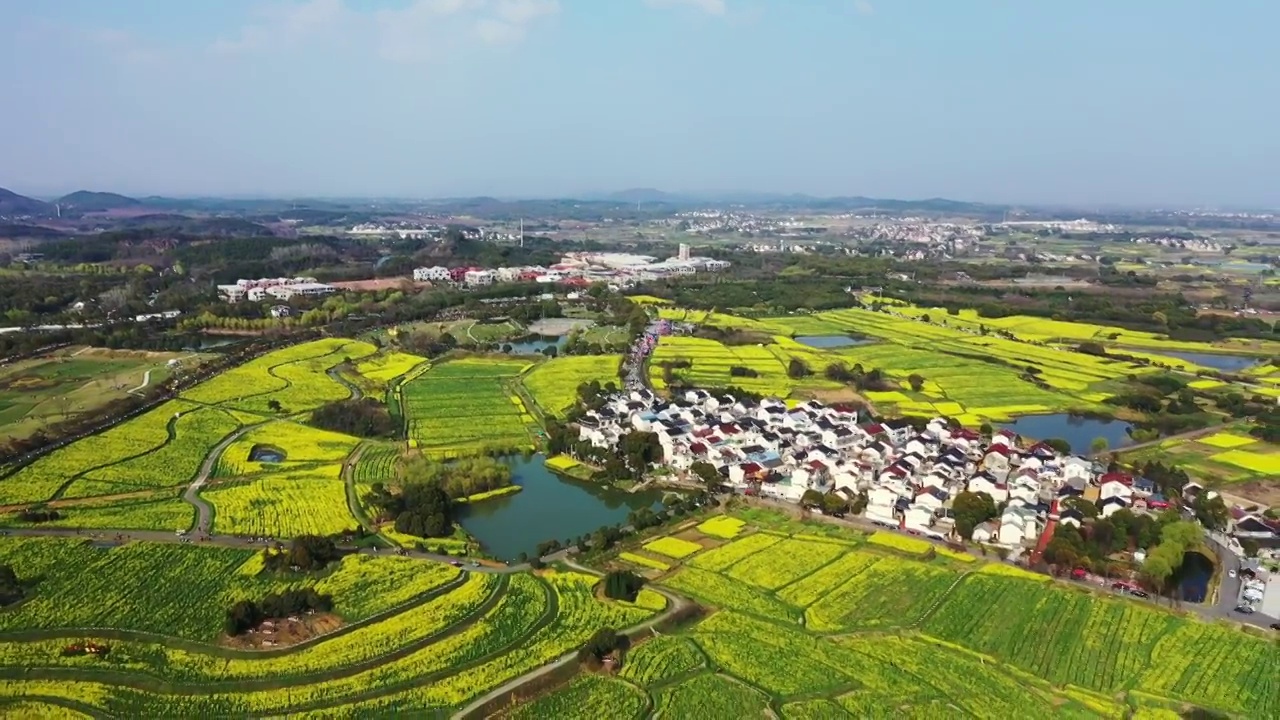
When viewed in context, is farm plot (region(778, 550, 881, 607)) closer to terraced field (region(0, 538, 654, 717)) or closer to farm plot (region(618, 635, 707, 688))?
farm plot (region(618, 635, 707, 688))

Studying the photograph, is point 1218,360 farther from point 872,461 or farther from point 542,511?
point 542,511

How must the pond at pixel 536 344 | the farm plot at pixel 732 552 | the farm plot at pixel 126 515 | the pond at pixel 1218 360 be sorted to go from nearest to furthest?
the farm plot at pixel 732 552, the farm plot at pixel 126 515, the pond at pixel 1218 360, the pond at pixel 536 344

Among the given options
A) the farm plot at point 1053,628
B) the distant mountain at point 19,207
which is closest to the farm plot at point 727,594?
the farm plot at point 1053,628

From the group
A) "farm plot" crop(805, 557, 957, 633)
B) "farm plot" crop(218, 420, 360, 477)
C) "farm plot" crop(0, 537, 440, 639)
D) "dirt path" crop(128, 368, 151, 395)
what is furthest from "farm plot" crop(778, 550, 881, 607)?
"dirt path" crop(128, 368, 151, 395)

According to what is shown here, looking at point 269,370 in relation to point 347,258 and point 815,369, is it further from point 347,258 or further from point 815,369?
point 347,258

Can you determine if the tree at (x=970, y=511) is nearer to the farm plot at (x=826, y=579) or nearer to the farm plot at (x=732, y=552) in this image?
the farm plot at (x=826, y=579)
